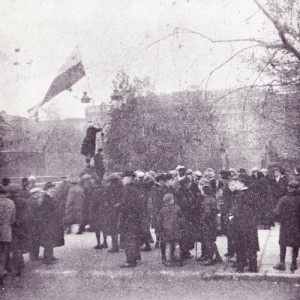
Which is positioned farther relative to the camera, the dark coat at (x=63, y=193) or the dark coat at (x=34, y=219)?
the dark coat at (x=63, y=193)

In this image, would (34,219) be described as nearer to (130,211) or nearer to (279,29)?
(130,211)

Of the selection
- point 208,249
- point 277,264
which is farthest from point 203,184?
point 277,264

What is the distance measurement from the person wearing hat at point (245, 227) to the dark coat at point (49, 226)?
3.72 meters

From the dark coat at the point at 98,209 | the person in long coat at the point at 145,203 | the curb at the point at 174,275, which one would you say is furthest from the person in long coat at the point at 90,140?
the curb at the point at 174,275

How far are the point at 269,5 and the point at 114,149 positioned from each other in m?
12.7

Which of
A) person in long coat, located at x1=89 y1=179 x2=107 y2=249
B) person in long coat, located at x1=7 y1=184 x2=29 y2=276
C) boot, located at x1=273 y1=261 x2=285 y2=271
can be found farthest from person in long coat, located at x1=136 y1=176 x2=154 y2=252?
boot, located at x1=273 y1=261 x2=285 y2=271

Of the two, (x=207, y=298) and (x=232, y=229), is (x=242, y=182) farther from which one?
(x=207, y=298)

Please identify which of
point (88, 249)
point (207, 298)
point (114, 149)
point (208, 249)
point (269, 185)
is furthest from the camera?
point (114, 149)

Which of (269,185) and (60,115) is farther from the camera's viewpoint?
(60,115)

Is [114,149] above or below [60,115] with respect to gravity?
below

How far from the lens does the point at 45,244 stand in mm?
9844

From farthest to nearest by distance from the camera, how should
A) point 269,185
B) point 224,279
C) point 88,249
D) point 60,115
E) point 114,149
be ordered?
point 60,115
point 114,149
point 269,185
point 88,249
point 224,279

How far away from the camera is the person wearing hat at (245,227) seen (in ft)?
27.9

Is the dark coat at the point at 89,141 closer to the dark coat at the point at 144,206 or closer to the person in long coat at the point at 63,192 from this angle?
the person in long coat at the point at 63,192
